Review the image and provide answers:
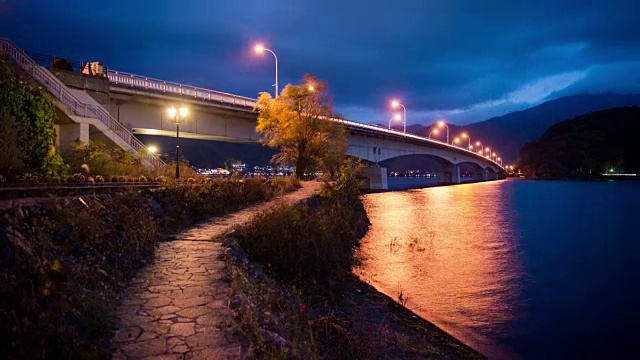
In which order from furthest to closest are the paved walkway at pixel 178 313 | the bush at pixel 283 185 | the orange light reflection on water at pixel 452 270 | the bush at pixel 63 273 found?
1. the bush at pixel 283 185
2. the orange light reflection on water at pixel 452 270
3. the paved walkway at pixel 178 313
4. the bush at pixel 63 273

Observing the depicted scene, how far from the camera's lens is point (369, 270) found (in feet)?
53.5

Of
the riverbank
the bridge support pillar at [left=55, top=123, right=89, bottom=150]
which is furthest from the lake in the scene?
the bridge support pillar at [left=55, top=123, right=89, bottom=150]

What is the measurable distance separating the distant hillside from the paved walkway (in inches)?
5478

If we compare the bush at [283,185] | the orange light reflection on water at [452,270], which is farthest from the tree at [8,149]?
the bush at [283,185]

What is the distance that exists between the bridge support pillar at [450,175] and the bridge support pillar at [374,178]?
164ft

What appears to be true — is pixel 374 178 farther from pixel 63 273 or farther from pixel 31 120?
pixel 63 273

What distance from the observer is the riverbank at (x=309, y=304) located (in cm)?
587

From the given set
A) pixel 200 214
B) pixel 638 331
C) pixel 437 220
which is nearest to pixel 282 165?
pixel 437 220

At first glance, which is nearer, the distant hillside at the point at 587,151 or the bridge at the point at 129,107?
the bridge at the point at 129,107

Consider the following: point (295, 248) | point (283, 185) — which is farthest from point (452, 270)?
point (283, 185)

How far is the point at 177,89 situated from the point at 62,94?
10748mm

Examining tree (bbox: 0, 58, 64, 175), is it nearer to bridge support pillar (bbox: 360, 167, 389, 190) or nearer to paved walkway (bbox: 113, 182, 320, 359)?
paved walkway (bbox: 113, 182, 320, 359)

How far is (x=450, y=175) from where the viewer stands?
112875 mm

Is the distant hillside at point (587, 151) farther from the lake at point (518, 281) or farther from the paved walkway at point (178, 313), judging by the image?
the paved walkway at point (178, 313)
